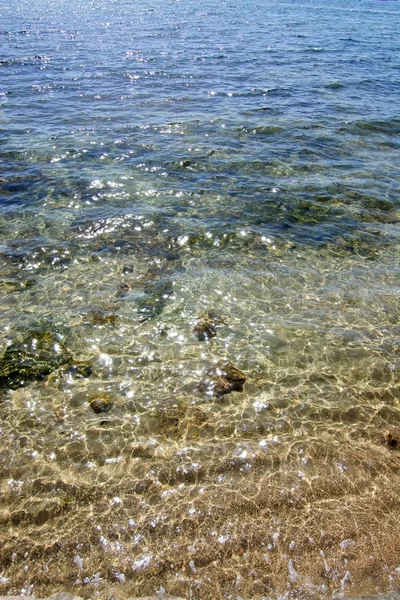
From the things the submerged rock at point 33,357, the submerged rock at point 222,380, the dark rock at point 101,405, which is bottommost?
the dark rock at point 101,405

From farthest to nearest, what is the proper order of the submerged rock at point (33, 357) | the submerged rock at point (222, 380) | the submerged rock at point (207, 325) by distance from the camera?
1. the submerged rock at point (207, 325)
2. the submerged rock at point (33, 357)
3. the submerged rock at point (222, 380)

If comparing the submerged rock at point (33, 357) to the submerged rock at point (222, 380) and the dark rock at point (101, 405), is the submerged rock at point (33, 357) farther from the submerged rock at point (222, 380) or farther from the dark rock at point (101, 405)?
the submerged rock at point (222, 380)

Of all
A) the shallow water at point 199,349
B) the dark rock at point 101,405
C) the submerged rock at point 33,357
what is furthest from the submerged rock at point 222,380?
the submerged rock at point 33,357

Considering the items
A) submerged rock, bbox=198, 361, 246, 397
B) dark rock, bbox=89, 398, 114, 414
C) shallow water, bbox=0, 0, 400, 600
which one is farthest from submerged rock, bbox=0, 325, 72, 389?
submerged rock, bbox=198, 361, 246, 397

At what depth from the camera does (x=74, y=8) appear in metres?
65.9

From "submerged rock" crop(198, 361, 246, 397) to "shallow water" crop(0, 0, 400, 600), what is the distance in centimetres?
7

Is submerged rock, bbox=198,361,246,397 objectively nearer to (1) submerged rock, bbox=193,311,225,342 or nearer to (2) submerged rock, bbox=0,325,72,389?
(1) submerged rock, bbox=193,311,225,342

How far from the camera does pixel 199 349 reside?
1019 centimetres

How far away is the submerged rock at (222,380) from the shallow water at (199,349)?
0.23 ft

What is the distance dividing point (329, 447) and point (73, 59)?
3588cm

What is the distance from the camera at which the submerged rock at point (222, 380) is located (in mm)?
9234

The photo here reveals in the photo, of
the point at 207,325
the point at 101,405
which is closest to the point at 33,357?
the point at 101,405

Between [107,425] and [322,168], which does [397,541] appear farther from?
[322,168]

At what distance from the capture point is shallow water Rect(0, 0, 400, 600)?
6719 mm
